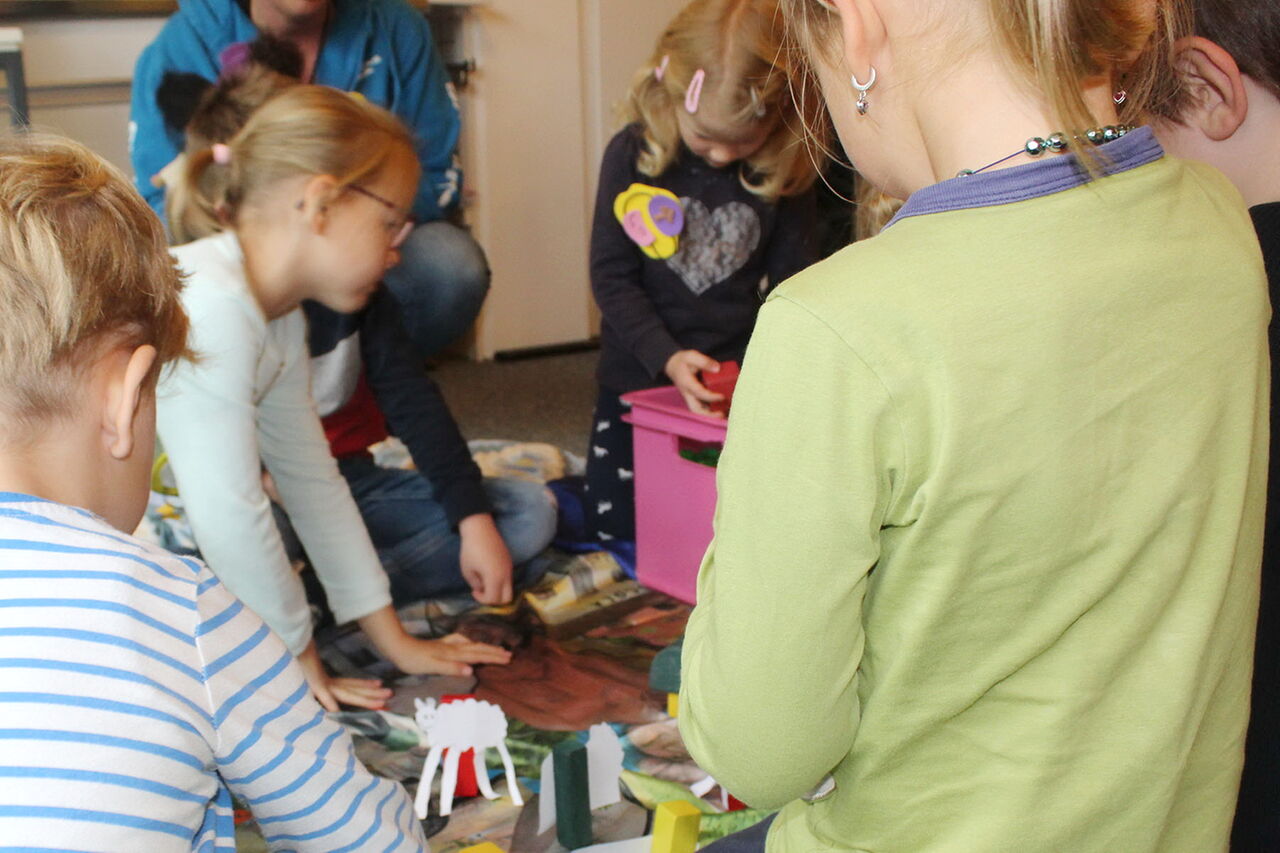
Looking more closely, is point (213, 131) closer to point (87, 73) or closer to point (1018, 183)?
point (1018, 183)

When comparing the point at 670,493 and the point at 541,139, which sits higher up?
the point at 541,139

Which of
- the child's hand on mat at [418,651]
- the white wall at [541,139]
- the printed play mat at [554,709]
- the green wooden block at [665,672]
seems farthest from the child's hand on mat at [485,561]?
the white wall at [541,139]

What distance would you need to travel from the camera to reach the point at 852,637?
502 millimetres

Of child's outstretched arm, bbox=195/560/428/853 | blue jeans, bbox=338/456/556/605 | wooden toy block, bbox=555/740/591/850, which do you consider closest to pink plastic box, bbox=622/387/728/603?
blue jeans, bbox=338/456/556/605

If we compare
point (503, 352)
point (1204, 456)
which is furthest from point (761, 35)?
point (503, 352)

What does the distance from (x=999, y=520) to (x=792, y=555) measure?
0.08 metres

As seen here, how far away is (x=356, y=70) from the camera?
1780 mm

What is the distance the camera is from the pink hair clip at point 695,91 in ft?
4.93

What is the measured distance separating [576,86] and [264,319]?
219cm

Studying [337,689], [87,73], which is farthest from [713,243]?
[87,73]

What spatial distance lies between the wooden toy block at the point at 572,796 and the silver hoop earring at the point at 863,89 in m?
0.57

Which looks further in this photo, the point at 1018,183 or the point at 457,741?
the point at 457,741

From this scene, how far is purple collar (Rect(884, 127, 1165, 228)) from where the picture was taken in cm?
48

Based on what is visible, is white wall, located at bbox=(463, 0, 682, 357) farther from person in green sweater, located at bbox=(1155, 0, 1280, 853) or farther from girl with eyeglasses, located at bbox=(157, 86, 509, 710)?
person in green sweater, located at bbox=(1155, 0, 1280, 853)
